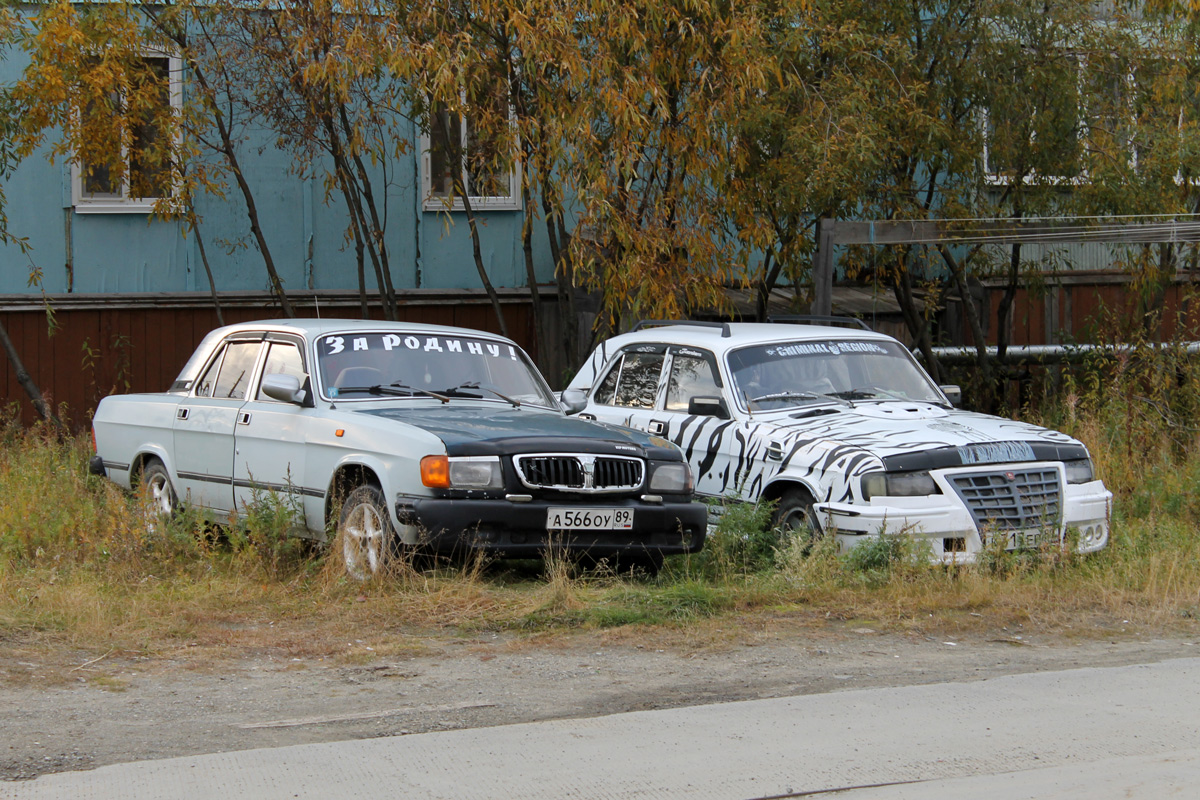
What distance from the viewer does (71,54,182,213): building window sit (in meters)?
13.5

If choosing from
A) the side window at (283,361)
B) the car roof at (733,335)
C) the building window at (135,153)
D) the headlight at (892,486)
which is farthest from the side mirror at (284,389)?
the building window at (135,153)

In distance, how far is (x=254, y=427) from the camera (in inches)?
343

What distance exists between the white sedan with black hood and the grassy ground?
26 cm

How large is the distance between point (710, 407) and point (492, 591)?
7.47 feet

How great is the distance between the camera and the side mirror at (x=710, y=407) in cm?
916

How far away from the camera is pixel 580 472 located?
7.65 meters

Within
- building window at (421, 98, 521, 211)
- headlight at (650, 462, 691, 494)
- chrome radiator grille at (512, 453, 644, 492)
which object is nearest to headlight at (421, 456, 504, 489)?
chrome radiator grille at (512, 453, 644, 492)

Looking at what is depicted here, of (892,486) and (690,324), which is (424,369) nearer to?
(690,324)

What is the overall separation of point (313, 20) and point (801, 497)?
23.3 feet

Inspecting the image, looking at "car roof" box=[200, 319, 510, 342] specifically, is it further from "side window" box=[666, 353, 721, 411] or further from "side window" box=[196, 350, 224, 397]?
"side window" box=[666, 353, 721, 411]

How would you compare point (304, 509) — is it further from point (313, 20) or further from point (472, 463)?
point (313, 20)

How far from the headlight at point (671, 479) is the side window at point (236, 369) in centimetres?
297

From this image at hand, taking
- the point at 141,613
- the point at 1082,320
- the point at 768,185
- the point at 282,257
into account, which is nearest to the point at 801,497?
the point at 141,613

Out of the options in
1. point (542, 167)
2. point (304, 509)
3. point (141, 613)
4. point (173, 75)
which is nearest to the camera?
point (141, 613)
